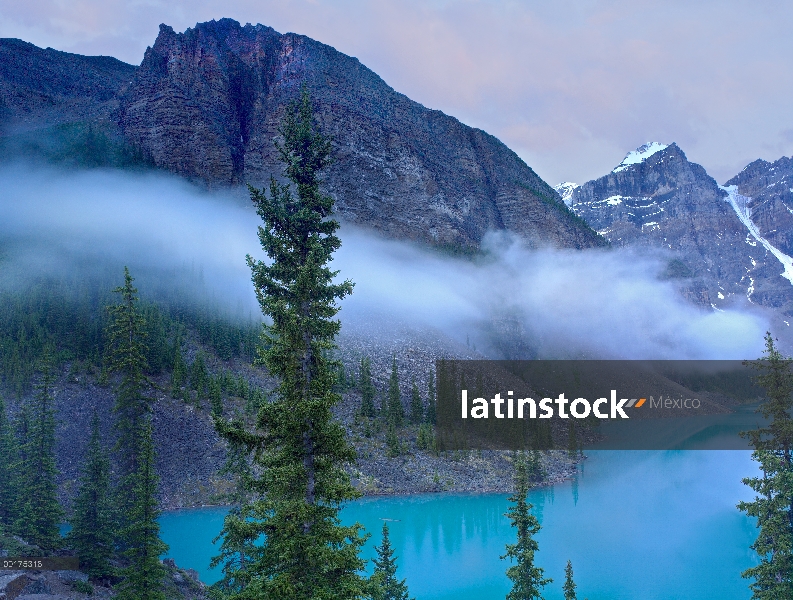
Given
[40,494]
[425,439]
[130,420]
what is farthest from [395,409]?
[130,420]

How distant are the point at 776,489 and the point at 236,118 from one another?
7403 inches

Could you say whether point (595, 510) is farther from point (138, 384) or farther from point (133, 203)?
point (133, 203)

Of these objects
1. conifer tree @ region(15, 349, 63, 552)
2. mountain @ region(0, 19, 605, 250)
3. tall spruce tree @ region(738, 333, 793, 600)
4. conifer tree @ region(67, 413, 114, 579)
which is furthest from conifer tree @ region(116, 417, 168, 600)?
mountain @ region(0, 19, 605, 250)

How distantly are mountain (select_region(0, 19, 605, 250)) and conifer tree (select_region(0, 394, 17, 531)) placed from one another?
13751 centimetres

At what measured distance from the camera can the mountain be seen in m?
167

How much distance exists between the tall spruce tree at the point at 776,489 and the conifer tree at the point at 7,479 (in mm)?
32258

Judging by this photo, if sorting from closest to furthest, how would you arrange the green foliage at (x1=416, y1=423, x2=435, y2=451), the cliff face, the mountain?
the green foliage at (x1=416, y1=423, x2=435, y2=451)
the cliff face
the mountain

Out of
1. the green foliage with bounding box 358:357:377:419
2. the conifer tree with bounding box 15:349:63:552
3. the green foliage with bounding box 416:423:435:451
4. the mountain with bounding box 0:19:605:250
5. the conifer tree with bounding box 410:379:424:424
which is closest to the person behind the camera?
the conifer tree with bounding box 15:349:63:552

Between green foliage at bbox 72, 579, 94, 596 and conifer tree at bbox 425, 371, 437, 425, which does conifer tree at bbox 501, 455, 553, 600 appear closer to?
green foliage at bbox 72, 579, 94, 596

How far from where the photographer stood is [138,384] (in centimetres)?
2378

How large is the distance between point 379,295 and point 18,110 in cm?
13774

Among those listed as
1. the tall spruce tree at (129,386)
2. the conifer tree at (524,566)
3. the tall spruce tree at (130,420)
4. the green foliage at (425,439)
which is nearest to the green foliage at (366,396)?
the green foliage at (425,439)

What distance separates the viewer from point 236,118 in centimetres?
17850

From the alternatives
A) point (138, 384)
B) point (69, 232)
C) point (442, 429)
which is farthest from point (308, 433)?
point (69, 232)
